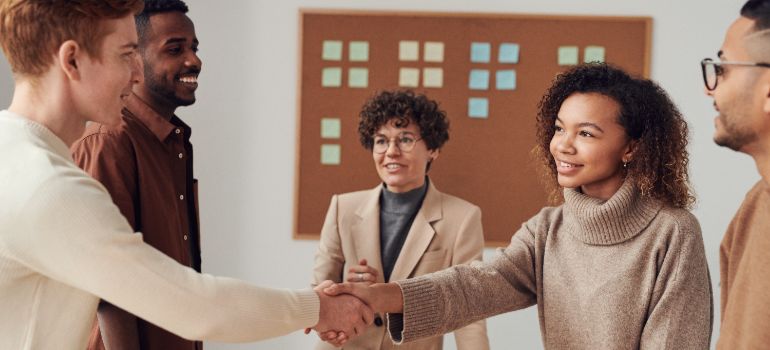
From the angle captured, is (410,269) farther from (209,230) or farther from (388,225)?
(209,230)

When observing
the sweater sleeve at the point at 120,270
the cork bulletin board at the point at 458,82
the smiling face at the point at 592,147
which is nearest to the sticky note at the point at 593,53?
the cork bulletin board at the point at 458,82

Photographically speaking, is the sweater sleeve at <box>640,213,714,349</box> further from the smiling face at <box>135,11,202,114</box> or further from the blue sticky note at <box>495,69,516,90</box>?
the blue sticky note at <box>495,69,516,90</box>

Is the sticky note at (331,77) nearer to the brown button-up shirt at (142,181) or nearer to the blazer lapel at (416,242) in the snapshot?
the blazer lapel at (416,242)

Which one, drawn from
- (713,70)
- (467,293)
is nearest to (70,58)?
(467,293)

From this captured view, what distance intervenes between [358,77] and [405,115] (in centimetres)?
124

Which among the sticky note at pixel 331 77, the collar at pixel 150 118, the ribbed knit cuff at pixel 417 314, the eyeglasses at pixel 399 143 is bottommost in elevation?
the ribbed knit cuff at pixel 417 314

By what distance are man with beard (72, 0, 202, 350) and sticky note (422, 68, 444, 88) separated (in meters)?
2.01

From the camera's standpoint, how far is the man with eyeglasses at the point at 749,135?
155 cm

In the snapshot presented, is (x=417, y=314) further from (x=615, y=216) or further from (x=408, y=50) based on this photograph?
(x=408, y=50)

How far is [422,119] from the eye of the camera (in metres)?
3.22

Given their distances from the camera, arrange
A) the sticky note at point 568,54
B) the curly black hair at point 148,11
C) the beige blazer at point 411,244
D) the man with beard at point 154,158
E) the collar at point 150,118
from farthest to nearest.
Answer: the sticky note at point 568,54 < the beige blazer at point 411,244 < the curly black hair at point 148,11 < the collar at point 150,118 < the man with beard at point 154,158

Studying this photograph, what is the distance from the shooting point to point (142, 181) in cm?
207

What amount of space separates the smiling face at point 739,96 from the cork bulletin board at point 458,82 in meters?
2.75

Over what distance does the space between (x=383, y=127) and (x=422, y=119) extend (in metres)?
0.15
